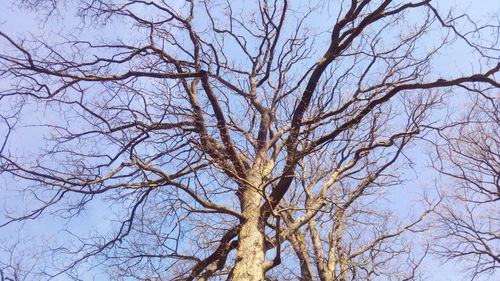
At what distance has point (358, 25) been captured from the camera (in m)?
5.72

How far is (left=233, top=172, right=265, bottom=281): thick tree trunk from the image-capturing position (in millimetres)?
4531

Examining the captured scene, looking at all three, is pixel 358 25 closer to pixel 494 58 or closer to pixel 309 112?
pixel 309 112

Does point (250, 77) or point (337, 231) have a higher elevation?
point (250, 77)

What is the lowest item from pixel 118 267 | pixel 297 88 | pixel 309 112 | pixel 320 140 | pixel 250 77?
pixel 118 267

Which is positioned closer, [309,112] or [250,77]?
[309,112]

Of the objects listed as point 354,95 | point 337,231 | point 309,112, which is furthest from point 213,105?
point 337,231

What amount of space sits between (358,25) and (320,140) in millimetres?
1865

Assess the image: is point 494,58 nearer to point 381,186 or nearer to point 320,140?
point 320,140

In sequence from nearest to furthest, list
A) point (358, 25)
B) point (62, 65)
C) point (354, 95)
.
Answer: point (62, 65) < point (358, 25) < point (354, 95)

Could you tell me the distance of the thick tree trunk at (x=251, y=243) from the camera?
453 cm

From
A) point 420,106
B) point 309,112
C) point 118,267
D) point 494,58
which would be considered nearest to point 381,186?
point 420,106

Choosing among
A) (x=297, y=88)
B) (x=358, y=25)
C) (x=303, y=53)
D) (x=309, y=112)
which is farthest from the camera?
(x=303, y=53)

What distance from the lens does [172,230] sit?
5762mm

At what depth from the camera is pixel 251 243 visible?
15.9 ft
